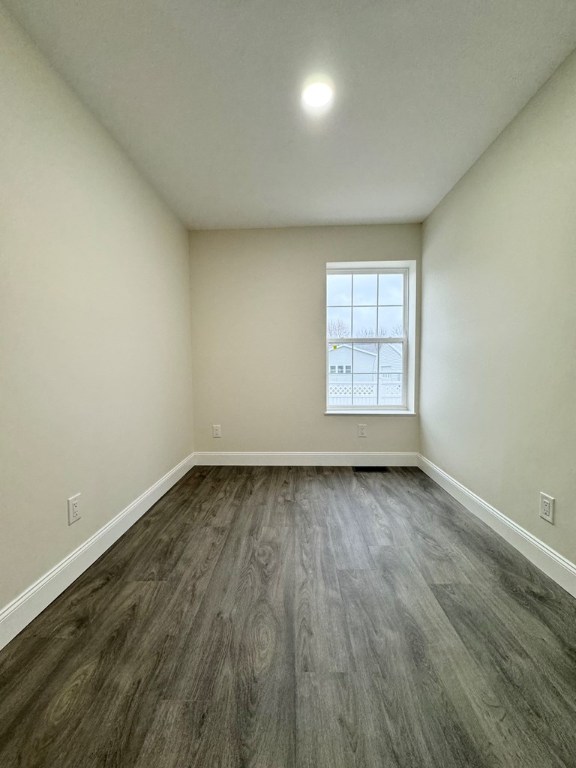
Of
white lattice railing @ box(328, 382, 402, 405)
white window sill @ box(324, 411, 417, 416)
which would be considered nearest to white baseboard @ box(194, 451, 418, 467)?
white window sill @ box(324, 411, 417, 416)

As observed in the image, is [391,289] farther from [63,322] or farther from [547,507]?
[63,322]

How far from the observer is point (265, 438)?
3314 mm

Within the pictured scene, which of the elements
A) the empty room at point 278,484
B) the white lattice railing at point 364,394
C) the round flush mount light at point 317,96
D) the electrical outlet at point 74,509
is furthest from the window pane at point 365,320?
the electrical outlet at point 74,509

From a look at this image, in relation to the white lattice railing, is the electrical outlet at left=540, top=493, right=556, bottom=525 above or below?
below

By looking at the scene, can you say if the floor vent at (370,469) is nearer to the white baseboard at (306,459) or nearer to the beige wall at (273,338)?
the white baseboard at (306,459)

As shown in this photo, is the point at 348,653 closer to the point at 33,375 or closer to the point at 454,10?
the point at 33,375

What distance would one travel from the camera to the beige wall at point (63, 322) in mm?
1251

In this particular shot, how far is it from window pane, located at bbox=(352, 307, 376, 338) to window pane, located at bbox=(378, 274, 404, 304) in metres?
0.16

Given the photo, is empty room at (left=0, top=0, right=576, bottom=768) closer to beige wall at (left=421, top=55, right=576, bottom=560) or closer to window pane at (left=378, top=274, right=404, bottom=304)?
beige wall at (left=421, top=55, right=576, bottom=560)

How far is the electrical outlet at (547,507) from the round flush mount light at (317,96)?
2313mm

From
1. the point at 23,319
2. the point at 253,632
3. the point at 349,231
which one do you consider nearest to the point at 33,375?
the point at 23,319

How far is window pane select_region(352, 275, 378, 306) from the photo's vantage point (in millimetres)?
3342

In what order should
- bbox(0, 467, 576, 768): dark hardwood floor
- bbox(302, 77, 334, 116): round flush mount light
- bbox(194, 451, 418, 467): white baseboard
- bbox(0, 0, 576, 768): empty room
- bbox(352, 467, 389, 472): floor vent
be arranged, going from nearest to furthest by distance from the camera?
bbox(0, 467, 576, 768): dark hardwood floor → bbox(0, 0, 576, 768): empty room → bbox(302, 77, 334, 116): round flush mount light → bbox(352, 467, 389, 472): floor vent → bbox(194, 451, 418, 467): white baseboard

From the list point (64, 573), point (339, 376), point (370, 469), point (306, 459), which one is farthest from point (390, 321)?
point (64, 573)
